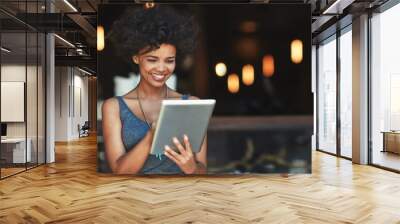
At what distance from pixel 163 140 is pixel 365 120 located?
14.8 ft

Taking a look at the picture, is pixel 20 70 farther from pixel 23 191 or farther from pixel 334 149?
pixel 334 149

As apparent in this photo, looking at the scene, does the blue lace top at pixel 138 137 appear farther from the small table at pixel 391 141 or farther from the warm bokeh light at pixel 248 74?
the small table at pixel 391 141

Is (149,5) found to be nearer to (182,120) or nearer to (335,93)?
(182,120)

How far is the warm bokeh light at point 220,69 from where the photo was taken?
676 cm

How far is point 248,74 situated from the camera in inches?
267

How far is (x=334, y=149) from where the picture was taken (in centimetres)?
1038

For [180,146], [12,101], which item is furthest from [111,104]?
[12,101]

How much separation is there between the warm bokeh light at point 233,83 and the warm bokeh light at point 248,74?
0.39 feet

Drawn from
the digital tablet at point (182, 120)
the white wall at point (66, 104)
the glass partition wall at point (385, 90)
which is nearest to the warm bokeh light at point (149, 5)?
the digital tablet at point (182, 120)

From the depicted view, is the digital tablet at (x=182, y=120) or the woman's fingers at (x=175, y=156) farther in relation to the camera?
the woman's fingers at (x=175, y=156)

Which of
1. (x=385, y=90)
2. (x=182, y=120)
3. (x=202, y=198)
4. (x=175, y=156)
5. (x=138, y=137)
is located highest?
(x=385, y=90)

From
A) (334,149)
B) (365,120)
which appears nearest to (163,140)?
(365,120)

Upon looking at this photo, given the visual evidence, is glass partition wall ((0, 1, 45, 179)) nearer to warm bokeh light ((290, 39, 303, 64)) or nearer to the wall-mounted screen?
the wall-mounted screen

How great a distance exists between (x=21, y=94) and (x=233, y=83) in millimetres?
3930
